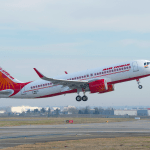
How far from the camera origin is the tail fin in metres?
71.2

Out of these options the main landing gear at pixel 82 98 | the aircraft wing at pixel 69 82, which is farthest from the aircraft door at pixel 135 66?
the main landing gear at pixel 82 98

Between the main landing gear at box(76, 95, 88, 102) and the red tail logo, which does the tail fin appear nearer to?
the red tail logo

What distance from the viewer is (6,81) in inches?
2840

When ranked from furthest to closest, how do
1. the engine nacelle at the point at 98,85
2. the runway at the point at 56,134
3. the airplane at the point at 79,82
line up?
the engine nacelle at the point at 98,85
the airplane at the point at 79,82
the runway at the point at 56,134

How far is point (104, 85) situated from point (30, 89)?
21197mm

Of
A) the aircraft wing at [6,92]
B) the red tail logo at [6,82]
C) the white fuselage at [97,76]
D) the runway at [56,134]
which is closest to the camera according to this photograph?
the runway at [56,134]

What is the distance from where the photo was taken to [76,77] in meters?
61.2

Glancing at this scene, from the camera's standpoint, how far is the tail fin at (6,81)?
71.2m

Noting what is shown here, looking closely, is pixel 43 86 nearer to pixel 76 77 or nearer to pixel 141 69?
pixel 76 77

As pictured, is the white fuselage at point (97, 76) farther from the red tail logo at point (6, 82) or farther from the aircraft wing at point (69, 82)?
the red tail logo at point (6, 82)

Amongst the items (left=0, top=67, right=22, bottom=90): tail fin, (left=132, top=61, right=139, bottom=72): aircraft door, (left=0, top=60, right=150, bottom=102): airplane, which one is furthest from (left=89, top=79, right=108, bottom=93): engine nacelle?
(left=0, top=67, right=22, bottom=90): tail fin

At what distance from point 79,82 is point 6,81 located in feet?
78.8

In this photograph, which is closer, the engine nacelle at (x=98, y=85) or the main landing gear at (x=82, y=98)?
the engine nacelle at (x=98, y=85)

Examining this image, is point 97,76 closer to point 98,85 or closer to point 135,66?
point 98,85
